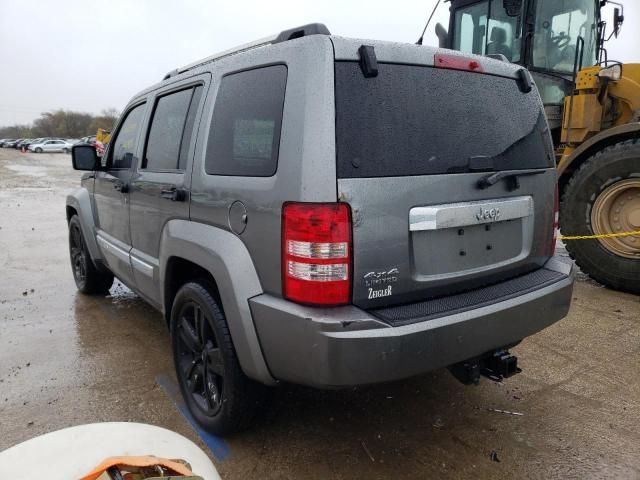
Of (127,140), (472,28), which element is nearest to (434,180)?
(127,140)

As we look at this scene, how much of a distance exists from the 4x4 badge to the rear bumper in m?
0.42

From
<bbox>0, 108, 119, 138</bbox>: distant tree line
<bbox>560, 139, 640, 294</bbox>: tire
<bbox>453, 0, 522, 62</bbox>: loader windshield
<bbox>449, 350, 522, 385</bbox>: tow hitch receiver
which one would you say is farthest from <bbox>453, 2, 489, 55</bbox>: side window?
<bbox>0, 108, 119, 138</bbox>: distant tree line

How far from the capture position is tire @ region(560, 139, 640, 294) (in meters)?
4.90

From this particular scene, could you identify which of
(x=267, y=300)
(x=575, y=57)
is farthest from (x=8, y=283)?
(x=575, y=57)

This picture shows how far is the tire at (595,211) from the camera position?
4.90m

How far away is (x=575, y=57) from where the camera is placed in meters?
5.77

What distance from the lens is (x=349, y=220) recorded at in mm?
2055

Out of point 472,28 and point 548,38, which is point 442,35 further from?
point 548,38

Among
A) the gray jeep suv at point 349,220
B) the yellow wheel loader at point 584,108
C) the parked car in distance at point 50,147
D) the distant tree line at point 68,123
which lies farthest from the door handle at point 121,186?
the distant tree line at point 68,123

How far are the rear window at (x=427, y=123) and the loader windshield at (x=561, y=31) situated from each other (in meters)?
3.54

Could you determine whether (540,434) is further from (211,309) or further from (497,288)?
(211,309)

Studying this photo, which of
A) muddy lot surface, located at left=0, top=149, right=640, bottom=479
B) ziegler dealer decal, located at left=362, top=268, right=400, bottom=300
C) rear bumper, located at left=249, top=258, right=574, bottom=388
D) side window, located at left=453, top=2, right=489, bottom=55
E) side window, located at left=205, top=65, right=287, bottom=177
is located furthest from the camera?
side window, located at left=453, top=2, right=489, bottom=55

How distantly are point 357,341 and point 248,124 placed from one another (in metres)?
1.18

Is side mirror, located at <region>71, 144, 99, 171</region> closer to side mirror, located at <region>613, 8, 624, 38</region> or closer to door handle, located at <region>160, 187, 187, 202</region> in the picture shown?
door handle, located at <region>160, 187, 187, 202</region>
